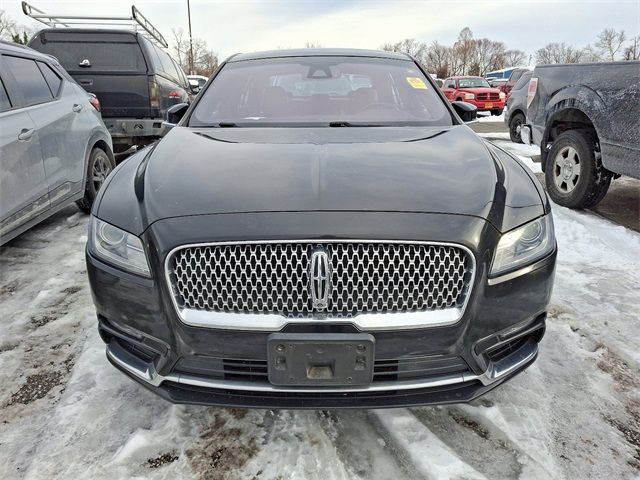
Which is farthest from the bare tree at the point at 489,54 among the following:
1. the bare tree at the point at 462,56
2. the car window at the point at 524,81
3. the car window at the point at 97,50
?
the car window at the point at 97,50

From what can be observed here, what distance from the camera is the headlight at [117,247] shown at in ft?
5.82

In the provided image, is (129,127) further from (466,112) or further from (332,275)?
(332,275)

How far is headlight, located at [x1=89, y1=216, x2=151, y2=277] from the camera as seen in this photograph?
1774mm

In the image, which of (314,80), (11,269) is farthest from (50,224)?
(314,80)

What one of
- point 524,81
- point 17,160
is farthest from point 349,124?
point 524,81

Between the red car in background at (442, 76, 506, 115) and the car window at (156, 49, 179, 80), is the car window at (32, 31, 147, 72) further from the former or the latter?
the red car in background at (442, 76, 506, 115)

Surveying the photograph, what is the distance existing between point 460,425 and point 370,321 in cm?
78

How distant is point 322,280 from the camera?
5.29 feet

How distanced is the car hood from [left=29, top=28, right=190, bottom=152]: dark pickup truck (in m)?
4.83

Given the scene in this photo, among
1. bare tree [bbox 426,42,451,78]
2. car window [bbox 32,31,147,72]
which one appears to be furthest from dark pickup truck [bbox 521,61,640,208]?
bare tree [bbox 426,42,451,78]

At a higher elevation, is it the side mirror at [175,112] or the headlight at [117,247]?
the side mirror at [175,112]

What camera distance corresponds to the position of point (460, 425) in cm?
205

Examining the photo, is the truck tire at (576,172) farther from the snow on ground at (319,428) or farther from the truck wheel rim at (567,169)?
the snow on ground at (319,428)

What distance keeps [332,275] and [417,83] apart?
80.3 inches
